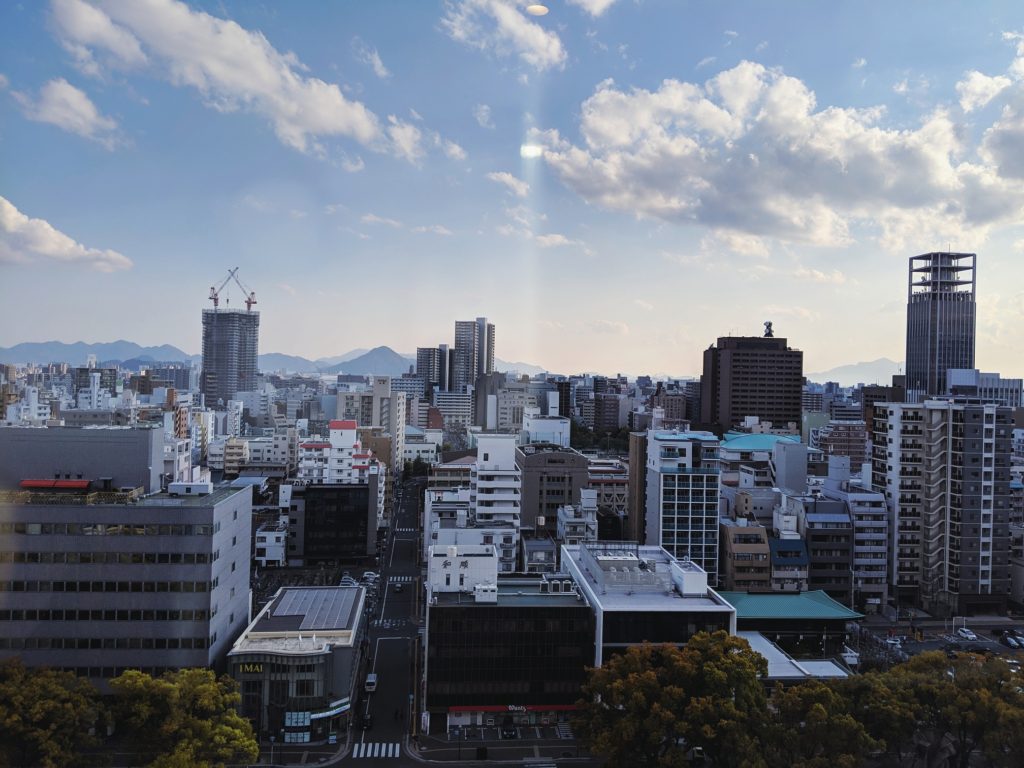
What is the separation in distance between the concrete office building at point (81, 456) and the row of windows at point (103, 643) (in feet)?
6.16

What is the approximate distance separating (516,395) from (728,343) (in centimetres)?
1215

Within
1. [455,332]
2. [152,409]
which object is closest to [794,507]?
[152,409]

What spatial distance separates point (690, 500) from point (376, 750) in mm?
7579

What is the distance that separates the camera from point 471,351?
5950 centimetres

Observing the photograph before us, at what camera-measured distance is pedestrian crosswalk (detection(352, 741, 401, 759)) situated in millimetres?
8234

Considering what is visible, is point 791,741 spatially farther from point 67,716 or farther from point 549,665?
point 67,716

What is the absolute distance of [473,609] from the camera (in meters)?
9.24

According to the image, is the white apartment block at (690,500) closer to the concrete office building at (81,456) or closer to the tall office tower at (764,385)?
the concrete office building at (81,456)

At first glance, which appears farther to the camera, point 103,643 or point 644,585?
point 644,585

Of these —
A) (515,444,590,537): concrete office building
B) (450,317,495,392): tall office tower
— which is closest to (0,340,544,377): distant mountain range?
(450,317,495,392): tall office tower

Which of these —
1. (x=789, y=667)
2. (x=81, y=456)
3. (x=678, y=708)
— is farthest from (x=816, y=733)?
(x=81, y=456)

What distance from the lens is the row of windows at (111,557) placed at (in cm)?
827

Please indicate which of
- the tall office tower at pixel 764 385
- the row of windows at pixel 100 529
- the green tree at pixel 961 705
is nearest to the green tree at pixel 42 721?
the row of windows at pixel 100 529

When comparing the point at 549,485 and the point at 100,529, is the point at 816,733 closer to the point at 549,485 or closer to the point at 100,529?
the point at 100,529
